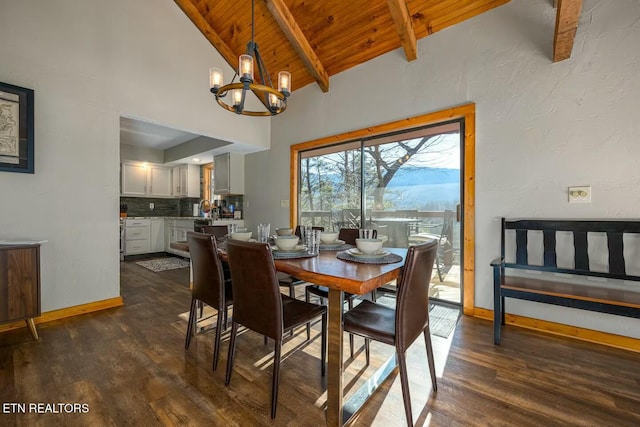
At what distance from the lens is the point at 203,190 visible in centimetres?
629

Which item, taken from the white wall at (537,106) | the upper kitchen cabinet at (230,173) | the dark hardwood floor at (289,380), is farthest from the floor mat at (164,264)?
the white wall at (537,106)

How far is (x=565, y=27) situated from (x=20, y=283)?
4518mm

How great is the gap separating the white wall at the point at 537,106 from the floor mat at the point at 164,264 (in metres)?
4.24

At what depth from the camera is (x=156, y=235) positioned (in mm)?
5906

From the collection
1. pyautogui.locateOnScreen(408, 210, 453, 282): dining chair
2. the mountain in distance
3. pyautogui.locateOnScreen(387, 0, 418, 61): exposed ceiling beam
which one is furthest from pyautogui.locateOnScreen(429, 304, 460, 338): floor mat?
pyautogui.locateOnScreen(387, 0, 418, 61): exposed ceiling beam

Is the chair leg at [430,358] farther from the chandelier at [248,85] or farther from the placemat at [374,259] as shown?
the chandelier at [248,85]

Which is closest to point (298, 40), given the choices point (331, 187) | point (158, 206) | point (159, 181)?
point (331, 187)

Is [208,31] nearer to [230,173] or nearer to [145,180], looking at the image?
[230,173]

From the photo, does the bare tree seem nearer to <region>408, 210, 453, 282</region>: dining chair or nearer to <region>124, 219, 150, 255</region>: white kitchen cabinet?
<region>408, 210, 453, 282</region>: dining chair

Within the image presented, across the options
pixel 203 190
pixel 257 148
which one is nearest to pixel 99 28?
pixel 257 148

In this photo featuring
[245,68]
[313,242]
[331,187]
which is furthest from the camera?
[331,187]

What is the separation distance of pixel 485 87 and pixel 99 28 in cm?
392

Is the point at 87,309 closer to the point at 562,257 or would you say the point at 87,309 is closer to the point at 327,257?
the point at 327,257

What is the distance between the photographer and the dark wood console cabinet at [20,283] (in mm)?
2010
